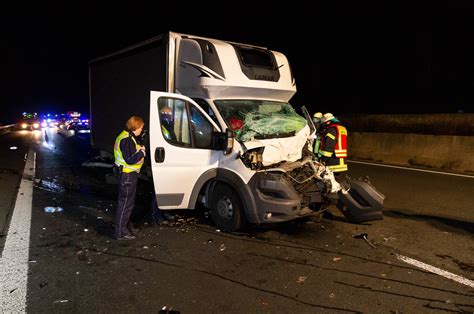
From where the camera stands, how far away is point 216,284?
413 centimetres

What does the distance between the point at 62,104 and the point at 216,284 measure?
13325 cm

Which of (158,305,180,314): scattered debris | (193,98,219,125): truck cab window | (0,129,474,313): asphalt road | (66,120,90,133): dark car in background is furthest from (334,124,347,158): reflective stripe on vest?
(66,120,90,133): dark car in background

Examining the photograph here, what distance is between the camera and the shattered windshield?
568 cm

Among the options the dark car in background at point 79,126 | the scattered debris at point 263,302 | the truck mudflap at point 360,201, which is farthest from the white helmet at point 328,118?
the dark car in background at point 79,126

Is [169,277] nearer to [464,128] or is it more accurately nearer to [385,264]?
[385,264]

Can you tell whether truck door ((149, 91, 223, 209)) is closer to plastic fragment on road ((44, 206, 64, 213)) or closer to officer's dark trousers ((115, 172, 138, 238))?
officer's dark trousers ((115, 172, 138, 238))

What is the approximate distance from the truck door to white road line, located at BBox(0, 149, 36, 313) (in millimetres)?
1856

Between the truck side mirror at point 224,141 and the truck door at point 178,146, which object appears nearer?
the truck side mirror at point 224,141

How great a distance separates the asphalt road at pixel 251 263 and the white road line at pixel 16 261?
0.29 ft

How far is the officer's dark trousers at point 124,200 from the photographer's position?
5.43 metres

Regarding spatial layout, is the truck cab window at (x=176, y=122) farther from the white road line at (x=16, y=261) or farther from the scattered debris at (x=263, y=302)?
the scattered debris at (x=263, y=302)

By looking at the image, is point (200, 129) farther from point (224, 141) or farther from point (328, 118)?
point (328, 118)

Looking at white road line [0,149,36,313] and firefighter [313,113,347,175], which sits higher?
firefighter [313,113,347,175]

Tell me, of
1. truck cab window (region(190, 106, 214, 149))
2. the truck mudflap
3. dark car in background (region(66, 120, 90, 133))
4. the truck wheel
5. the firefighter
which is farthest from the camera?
dark car in background (region(66, 120, 90, 133))
